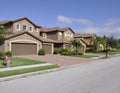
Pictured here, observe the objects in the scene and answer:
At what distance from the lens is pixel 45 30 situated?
1928 inches

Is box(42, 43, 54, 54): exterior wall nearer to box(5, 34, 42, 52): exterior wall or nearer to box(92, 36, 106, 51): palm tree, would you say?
box(5, 34, 42, 52): exterior wall

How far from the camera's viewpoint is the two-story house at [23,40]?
3198 centimetres

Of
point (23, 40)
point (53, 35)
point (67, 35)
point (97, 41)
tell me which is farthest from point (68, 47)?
point (97, 41)

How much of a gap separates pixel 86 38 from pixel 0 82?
5719 cm

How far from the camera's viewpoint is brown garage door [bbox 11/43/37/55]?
Answer: 32.4m

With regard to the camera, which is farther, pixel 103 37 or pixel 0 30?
pixel 103 37

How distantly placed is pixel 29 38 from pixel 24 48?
215 centimetres

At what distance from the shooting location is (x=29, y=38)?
115ft

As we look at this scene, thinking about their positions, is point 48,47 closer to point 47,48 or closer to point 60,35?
point 47,48

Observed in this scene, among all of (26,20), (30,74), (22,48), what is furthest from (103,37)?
(30,74)

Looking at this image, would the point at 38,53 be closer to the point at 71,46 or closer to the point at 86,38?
the point at 71,46

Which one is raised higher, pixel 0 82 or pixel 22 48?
pixel 22 48

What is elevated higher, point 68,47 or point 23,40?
point 23,40

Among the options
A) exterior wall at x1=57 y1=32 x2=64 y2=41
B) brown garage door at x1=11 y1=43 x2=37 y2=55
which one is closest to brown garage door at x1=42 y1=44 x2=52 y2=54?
brown garage door at x1=11 y1=43 x2=37 y2=55
